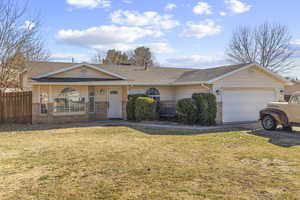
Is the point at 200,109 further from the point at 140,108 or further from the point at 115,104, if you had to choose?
the point at 115,104

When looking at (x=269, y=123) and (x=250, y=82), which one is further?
(x=250, y=82)

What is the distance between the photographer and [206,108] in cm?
1370

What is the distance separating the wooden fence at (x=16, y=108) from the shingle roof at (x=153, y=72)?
4.82 ft

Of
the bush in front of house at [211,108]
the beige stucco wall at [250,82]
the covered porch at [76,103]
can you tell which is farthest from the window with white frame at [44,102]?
the beige stucco wall at [250,82]

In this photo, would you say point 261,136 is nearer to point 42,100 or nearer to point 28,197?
point 28,197

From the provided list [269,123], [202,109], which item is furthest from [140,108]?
[269,123]

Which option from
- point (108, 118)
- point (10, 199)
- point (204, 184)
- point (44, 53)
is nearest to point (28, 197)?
point (10, 199)

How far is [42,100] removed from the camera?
1472cm

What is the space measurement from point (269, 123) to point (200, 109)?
11.4 ft

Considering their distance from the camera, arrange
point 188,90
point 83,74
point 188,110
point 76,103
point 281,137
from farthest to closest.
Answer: point 188,90
point 83,74
point 76,103
point 188,110
point 281,137

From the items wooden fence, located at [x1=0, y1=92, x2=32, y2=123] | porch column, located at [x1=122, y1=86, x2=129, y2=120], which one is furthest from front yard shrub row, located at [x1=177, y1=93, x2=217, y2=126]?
wooden fence, located at [x1=0, y1=92, x2=32, y2=123]

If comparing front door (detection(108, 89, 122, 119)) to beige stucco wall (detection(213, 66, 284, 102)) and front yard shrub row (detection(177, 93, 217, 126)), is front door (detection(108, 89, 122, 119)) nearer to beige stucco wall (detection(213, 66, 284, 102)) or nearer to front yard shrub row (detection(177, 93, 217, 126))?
front yard shrub row (detection(177, 93, 217, 126))

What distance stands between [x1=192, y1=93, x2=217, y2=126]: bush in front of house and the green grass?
12.5ft

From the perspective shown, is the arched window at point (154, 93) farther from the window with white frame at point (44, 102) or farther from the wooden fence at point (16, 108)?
the wooden fence at point (16, 108)
